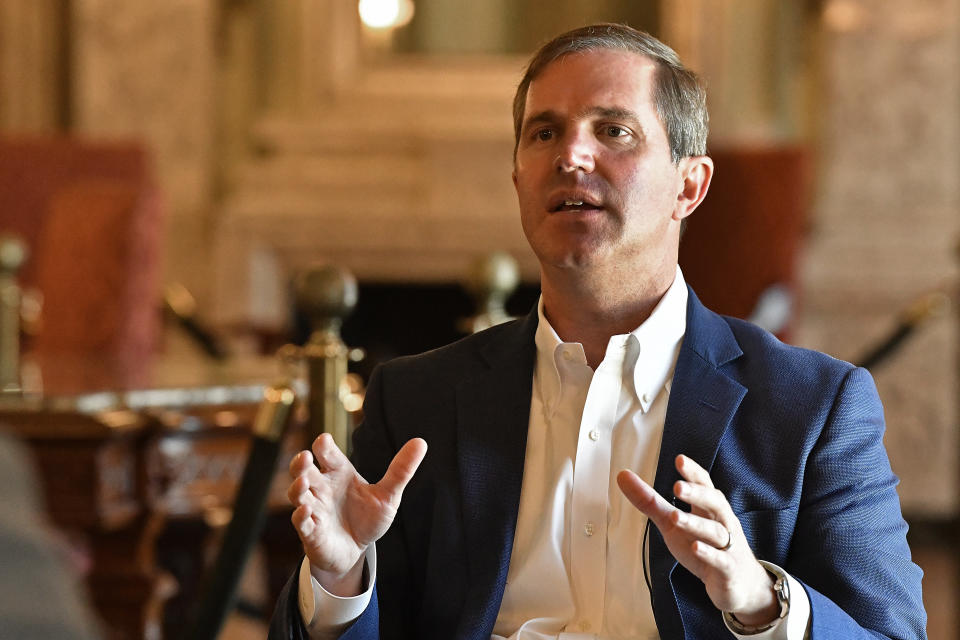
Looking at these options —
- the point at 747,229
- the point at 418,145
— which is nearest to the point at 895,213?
the point at 747,229

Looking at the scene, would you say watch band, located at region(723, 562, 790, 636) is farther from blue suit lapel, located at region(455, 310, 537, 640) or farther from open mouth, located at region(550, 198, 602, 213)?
open mouth, located at region(550, 198, 602, 213)

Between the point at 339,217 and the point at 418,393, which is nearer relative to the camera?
the point at 418,393

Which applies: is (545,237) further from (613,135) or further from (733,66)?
(733,66)

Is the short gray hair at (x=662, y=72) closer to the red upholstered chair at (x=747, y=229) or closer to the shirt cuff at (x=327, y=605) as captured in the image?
the shirt cuff at (x=327, y=605)

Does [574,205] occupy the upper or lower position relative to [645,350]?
upper

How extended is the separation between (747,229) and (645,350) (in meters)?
3.24

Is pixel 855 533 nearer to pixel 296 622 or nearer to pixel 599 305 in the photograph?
pixel 599 305

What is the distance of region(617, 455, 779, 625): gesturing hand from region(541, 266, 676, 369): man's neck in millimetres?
385

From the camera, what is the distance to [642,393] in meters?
1.83

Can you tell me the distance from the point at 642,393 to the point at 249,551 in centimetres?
107

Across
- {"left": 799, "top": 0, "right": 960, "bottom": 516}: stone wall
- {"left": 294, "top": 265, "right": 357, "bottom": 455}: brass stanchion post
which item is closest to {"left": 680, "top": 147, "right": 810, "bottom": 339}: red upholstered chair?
{"left": 799, "top": 0, "right": 960, "bottom": 516}: stone wall

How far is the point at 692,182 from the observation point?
194 cm

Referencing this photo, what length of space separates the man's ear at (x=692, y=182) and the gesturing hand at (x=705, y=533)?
20.4 inches

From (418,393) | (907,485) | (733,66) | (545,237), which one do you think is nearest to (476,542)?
(418,393)
